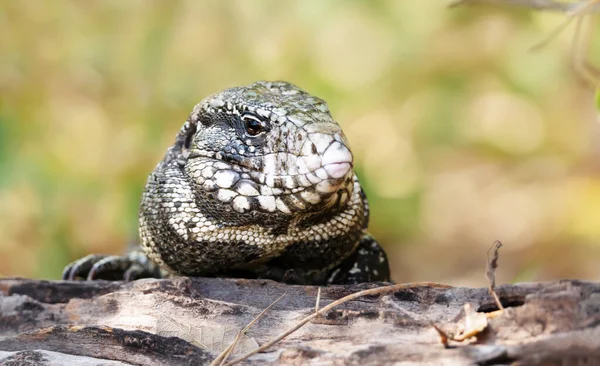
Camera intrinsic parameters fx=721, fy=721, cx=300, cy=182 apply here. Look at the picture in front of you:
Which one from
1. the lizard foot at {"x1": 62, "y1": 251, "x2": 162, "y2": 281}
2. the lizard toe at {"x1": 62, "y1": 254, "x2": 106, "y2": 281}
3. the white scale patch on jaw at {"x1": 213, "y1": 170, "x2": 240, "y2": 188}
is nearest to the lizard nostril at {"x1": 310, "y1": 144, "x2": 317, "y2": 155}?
the white scale patch on jaw at {"x1": 213, "y1": 170, "x2": 240, "y2": 188}

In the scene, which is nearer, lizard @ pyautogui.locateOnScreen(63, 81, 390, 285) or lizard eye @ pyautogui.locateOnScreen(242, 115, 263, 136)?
lizard @ pyautogui.locateOnScreen(63, 81, 390, 285)

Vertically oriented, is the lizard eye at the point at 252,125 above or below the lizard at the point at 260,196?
above

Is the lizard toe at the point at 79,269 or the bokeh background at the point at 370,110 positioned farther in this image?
the bokeh background at the point at 370,110

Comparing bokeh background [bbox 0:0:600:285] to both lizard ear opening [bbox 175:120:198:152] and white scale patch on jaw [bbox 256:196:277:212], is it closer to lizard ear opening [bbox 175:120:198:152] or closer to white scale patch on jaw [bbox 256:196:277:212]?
lizard ear opening [bbox 175:120:198:152]

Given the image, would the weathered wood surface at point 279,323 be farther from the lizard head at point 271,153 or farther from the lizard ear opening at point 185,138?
the lizard ear opening at point 185,138

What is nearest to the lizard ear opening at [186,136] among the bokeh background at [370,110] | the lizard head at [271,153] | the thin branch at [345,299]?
the lizard head at [271,153]

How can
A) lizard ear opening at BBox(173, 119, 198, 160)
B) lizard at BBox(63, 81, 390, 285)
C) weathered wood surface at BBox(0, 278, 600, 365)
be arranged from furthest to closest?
lizard ear opening at BBox(173, 119, 198, 160), lizard at BBox(63, 81, 390, 285), weathered wood surface at BBox(0, 278, 600, 365)
